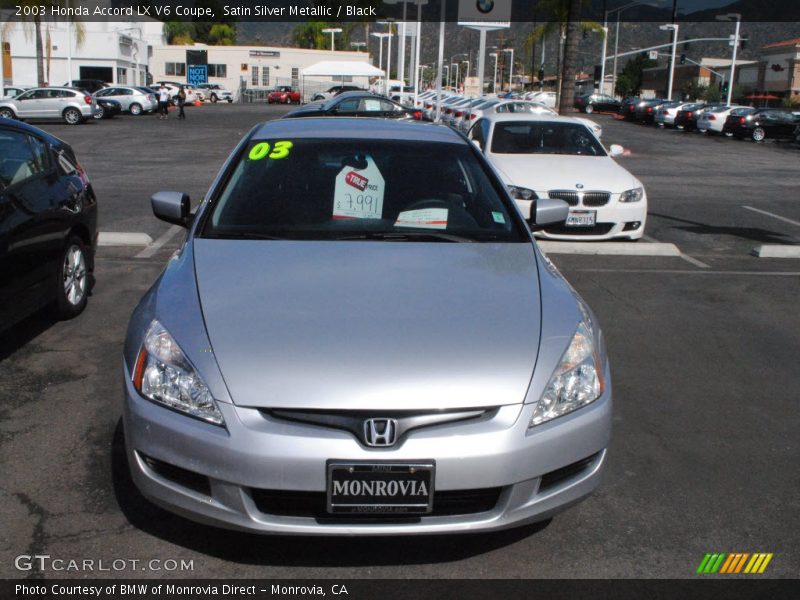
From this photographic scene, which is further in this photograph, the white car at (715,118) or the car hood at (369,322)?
the white car at (715,118)

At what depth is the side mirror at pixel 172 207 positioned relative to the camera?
4898mm

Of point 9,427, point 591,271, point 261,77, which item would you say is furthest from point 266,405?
point 261,77

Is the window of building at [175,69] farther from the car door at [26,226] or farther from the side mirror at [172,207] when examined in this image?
the side mirror at [172,207]

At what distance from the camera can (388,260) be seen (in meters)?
3.94

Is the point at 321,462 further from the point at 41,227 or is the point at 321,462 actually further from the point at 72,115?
the point at 72,115

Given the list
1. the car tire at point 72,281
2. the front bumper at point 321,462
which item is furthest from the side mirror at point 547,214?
the car tire at point 72,281

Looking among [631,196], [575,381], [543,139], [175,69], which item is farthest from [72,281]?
[175,69]

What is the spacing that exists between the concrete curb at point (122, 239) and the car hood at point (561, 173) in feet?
13.4

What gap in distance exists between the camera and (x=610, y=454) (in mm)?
4445

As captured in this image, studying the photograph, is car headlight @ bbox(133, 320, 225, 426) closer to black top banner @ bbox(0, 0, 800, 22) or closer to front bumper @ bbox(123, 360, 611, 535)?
front bumper @ bbox(123, 360, 611, 535)

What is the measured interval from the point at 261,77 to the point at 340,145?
87479 mm
